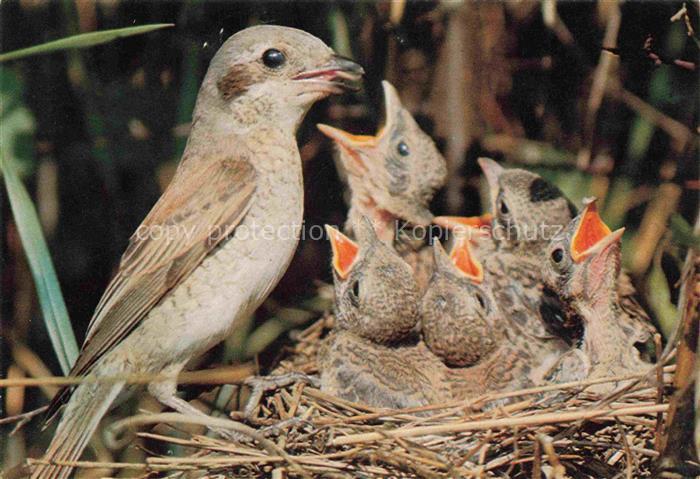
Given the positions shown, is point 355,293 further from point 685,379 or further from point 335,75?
point 685,379

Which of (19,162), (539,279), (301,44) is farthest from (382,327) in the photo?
(19,162)

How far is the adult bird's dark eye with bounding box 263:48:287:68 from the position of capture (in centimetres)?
315

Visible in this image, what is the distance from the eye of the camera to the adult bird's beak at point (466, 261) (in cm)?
342

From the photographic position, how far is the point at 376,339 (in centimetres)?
335

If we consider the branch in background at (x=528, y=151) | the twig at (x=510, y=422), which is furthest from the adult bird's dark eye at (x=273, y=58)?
the branch in background at (x=528, y=151)

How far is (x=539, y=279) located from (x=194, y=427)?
143cm

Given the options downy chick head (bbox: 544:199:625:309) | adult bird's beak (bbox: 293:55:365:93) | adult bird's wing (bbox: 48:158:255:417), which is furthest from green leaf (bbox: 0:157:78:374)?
downy chick head (bbox: 544:199:625:309)

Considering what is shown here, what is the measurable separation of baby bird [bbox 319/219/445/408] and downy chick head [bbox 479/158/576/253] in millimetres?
529

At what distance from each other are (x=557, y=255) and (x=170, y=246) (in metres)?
1.35

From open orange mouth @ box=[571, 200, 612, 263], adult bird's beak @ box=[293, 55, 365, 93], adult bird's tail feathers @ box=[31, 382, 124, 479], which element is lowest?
adult bird's tail feathers @ box=[31, 382, 124, 479]

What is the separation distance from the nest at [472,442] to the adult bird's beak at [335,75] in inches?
44.0

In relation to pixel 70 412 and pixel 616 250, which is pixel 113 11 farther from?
pixel 616 250

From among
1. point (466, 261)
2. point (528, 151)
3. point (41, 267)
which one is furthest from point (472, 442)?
point (528, 151)

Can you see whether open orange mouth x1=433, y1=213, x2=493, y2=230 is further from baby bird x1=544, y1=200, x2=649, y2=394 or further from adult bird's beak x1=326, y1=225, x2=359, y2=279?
baby bird x1=544, y1=200, x2=649, y2=394
